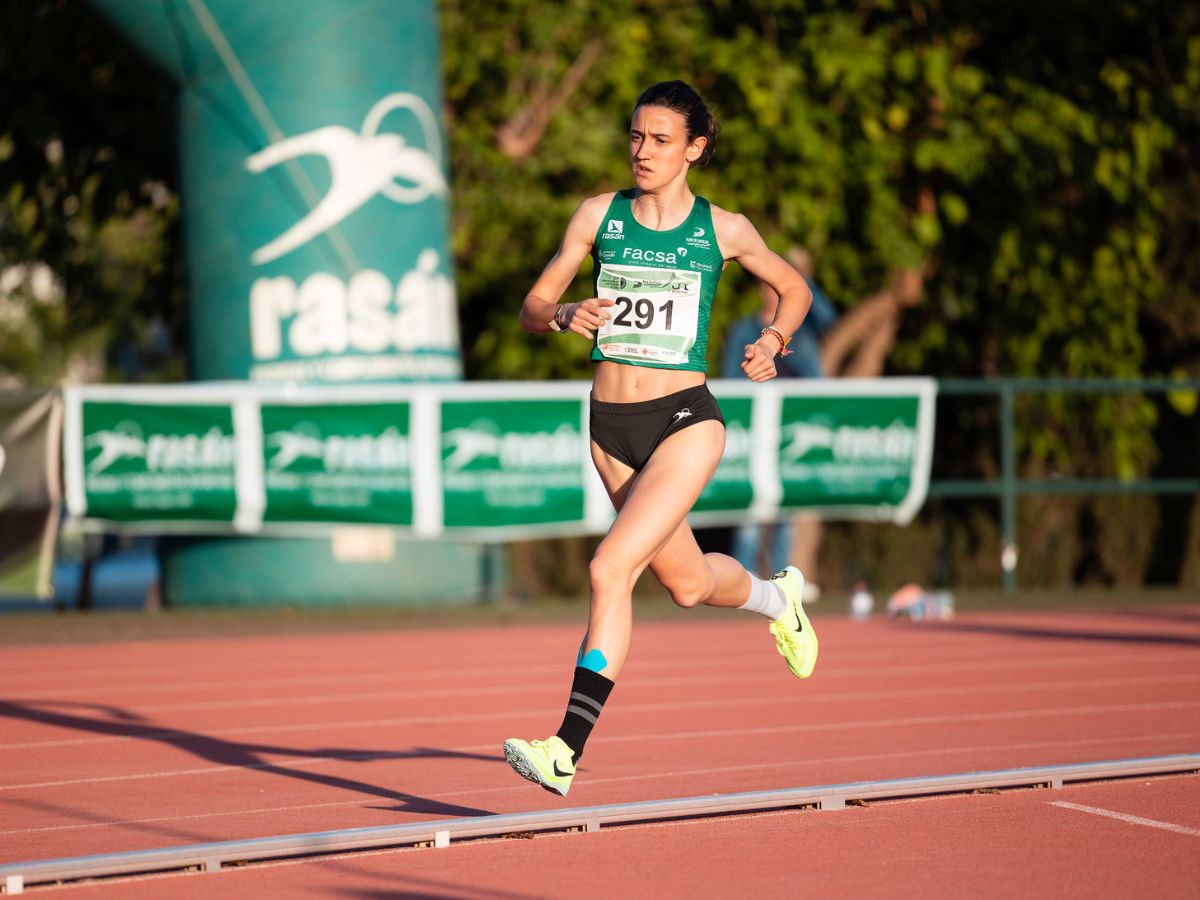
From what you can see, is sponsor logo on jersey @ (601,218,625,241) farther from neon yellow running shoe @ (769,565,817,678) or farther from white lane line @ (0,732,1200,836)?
white lane line @ (0,732,1200,836)

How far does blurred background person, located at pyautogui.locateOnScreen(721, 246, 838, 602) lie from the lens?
613 inches

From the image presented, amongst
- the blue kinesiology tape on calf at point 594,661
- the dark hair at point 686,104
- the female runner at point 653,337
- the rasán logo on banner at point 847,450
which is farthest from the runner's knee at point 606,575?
the rasán logo on banner at point 847,450

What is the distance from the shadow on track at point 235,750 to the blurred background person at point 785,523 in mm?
6428

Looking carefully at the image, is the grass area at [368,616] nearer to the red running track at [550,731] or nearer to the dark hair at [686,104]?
the red running track at [550,731]

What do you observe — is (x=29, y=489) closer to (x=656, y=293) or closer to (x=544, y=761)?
(x=656, y=293)

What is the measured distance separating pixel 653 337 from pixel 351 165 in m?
9.97

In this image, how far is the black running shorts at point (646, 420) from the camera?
6.33 meters

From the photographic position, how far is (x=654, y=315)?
6289mm

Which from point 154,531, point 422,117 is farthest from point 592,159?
point 154,531

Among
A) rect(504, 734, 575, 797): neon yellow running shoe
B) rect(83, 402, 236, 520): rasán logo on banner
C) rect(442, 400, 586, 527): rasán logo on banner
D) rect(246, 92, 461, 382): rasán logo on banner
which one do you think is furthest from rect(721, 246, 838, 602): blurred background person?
rect(504, 734, 575, 797): neon yellow running shoe

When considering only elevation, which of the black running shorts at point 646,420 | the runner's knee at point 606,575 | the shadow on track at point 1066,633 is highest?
the black running shorts at point 646,420

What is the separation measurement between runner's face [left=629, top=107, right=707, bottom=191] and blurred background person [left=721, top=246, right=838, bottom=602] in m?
8.26

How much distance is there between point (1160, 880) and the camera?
505cm

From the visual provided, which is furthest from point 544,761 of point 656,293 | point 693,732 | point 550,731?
point 693,732
